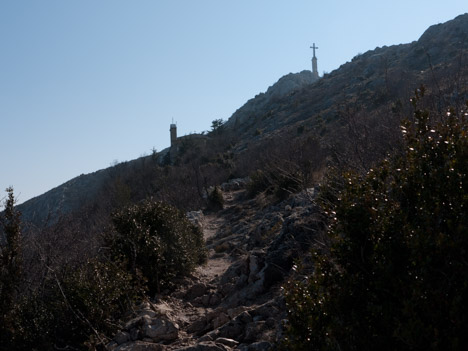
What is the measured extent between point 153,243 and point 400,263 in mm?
7175

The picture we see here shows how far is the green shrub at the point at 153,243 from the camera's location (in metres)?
9.84

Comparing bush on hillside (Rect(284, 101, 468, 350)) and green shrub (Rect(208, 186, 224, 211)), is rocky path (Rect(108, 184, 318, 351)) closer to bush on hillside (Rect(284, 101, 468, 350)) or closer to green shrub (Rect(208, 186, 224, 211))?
bush on hillside (Rect(284, 101, 468, 350))

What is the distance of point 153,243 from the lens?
1011 cm

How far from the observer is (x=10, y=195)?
26.4ft

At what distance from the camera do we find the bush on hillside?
121 inches

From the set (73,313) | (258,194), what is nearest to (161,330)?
(73,313)

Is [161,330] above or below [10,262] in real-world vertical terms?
below

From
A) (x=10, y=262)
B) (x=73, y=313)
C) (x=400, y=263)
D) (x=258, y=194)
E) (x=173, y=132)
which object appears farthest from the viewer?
(x=173, y=132)

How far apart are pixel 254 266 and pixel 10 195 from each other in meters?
4.02

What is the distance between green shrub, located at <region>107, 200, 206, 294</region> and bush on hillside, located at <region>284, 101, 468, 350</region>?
5755 mm

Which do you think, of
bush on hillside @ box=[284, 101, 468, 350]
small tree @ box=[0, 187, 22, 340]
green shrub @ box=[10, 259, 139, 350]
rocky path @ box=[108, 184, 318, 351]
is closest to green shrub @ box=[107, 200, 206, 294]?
rocky path @ box=[108, 184, 318, 351]

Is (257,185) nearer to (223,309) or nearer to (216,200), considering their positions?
(216,200)

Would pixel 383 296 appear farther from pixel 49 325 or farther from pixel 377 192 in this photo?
pixel 49 325

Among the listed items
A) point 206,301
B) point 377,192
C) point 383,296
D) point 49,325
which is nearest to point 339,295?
point 383,296
